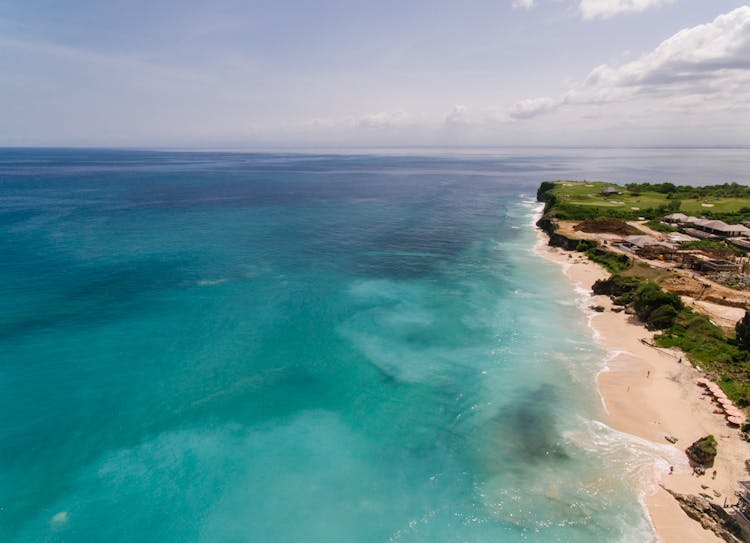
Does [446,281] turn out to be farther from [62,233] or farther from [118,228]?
[62,233]

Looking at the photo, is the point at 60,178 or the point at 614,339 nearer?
the point at 614,339

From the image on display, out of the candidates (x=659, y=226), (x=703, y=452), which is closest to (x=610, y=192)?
(x=659, y=226)

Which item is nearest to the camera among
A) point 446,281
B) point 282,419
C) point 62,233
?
point 282,419

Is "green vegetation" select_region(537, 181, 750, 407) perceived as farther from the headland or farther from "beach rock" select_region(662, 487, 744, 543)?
"beach rock" select_region(662, 487, 744, 543)

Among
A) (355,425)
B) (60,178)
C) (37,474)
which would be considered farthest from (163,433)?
(60,178)

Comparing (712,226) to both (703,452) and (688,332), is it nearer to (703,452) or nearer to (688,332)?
(688,332)

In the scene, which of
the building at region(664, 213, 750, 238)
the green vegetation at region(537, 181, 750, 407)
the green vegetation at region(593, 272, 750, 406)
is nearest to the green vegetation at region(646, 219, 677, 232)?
the green vegetation at region(537, 181, 750, 407)

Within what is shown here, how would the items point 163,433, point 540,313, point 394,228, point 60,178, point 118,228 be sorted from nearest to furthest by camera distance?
point 163,433 < point 540,313 < point 118,228 < point 394,228 < point 60,178
